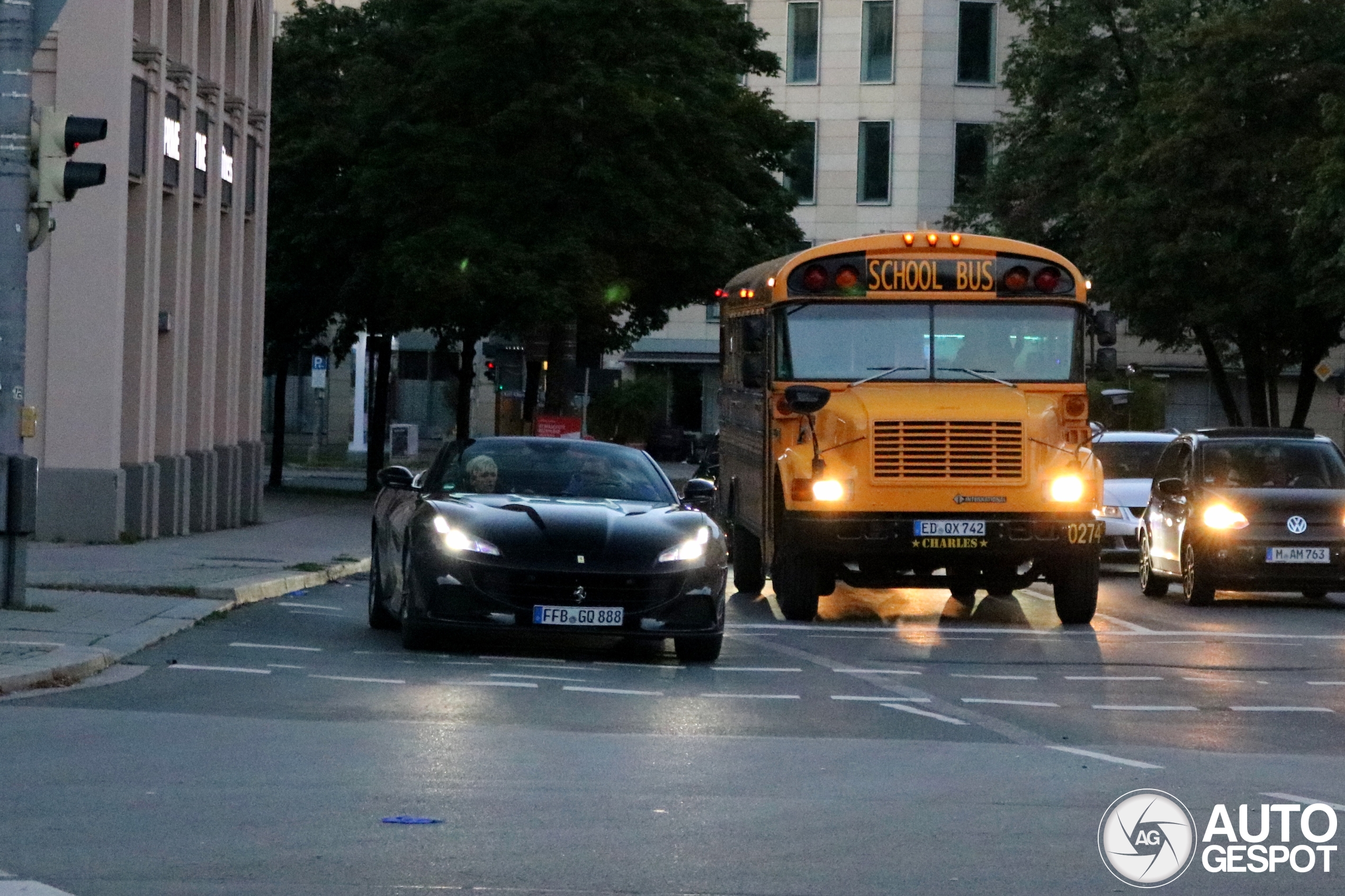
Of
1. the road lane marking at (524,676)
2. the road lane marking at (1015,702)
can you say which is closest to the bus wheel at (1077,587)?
the road lane marking at (1015,702)

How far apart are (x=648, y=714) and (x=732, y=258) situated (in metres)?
30.0

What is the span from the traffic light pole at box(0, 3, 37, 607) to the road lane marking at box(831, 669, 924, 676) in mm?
5335

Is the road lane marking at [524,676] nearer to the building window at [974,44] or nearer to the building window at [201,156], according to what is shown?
the building window at [201,156]

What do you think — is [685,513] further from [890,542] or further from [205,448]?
[205,448]

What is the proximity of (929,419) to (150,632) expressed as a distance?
6.54 m

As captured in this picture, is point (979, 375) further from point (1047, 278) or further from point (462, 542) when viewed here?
point (462, 542)

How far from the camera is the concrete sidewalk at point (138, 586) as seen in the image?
1299 cm

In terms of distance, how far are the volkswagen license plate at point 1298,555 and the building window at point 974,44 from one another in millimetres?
58004

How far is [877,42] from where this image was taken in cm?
7844

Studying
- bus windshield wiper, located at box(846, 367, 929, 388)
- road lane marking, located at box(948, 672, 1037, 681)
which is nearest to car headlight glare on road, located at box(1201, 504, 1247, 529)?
bus windshield wiper, located at box(846, 367, 929, 388)

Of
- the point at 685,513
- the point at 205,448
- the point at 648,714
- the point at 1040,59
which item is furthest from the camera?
the point at 1040,59

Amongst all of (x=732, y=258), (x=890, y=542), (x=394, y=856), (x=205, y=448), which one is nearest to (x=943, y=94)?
(x=732, y=258)

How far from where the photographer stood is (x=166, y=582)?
59.3 feet

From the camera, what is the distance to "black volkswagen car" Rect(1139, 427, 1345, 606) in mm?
21922
